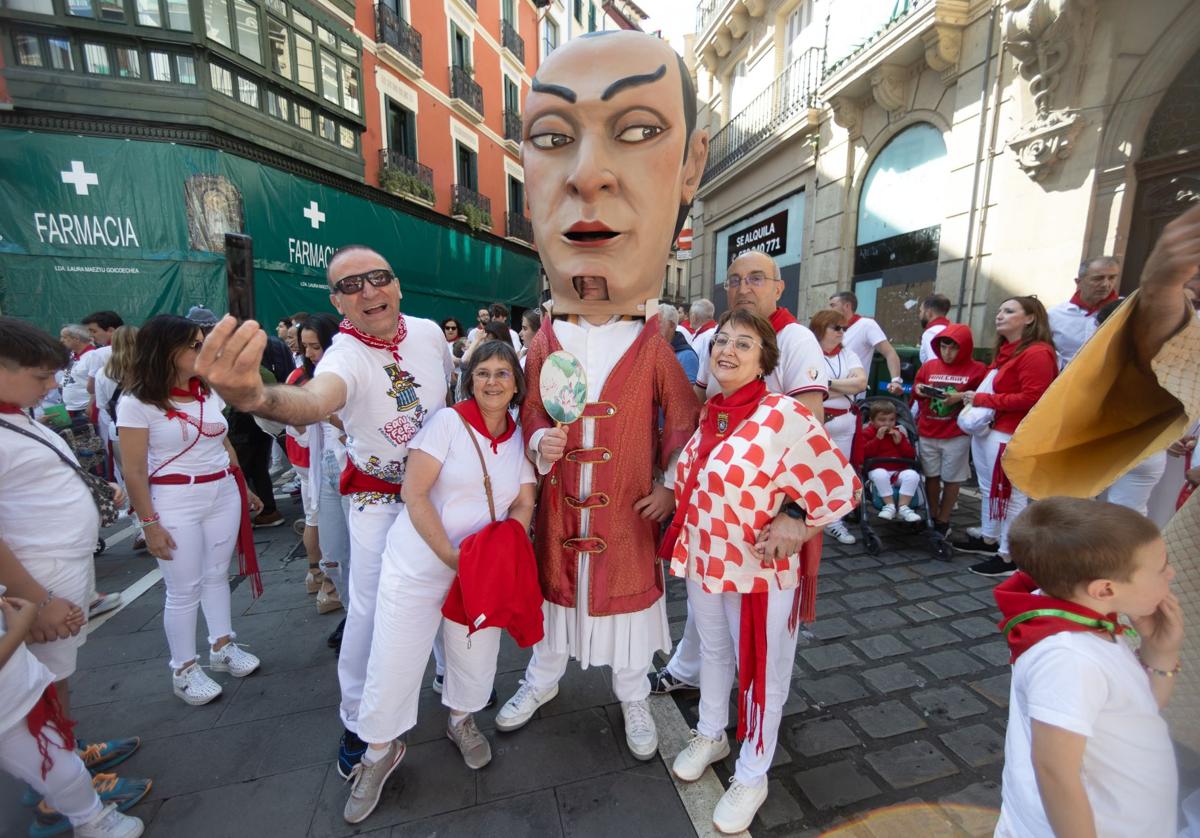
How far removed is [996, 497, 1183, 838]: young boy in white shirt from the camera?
1.04 m

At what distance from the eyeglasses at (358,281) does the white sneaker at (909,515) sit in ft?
12.8

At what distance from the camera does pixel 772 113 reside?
10391 mm

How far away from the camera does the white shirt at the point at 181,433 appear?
2287mm

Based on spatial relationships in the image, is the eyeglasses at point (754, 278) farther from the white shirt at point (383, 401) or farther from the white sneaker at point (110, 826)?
the white sneaker at point (110, 826)

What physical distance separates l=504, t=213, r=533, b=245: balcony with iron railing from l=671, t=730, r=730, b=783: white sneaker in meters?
17.0

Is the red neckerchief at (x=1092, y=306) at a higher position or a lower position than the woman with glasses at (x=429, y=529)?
higher

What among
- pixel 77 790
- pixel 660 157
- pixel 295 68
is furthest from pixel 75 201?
pixel 660 157

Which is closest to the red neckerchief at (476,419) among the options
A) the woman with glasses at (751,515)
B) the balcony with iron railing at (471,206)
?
the woman with glasses at (751,515)

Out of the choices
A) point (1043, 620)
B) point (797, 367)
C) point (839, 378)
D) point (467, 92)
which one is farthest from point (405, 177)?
point (1043, 620)

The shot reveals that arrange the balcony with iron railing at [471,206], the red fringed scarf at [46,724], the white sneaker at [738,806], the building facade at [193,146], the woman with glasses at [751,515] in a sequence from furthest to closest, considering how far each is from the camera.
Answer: the balcony with iron railing at [471,206] < the building facade at [193,146] < the white sneaker at [738,806] < the woman with glasses at [751,515] < the red fringed scarf at [46,724]

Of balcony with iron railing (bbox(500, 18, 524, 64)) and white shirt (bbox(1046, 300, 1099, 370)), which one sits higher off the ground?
balcony with iron railing (bbox(500, 18, 524, 64))

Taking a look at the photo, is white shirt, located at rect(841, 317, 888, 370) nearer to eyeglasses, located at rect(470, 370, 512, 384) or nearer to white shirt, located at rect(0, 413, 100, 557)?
eyeglasses, located at rect(470, 370, 512, 384)

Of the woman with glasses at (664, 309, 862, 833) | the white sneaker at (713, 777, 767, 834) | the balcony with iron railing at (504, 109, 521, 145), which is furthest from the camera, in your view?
the balcony with iron railing at (504, 109, 521, 145)

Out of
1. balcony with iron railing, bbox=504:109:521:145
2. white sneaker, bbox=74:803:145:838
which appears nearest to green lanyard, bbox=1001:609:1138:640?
white sneaker, bbox=74:803:145:838
